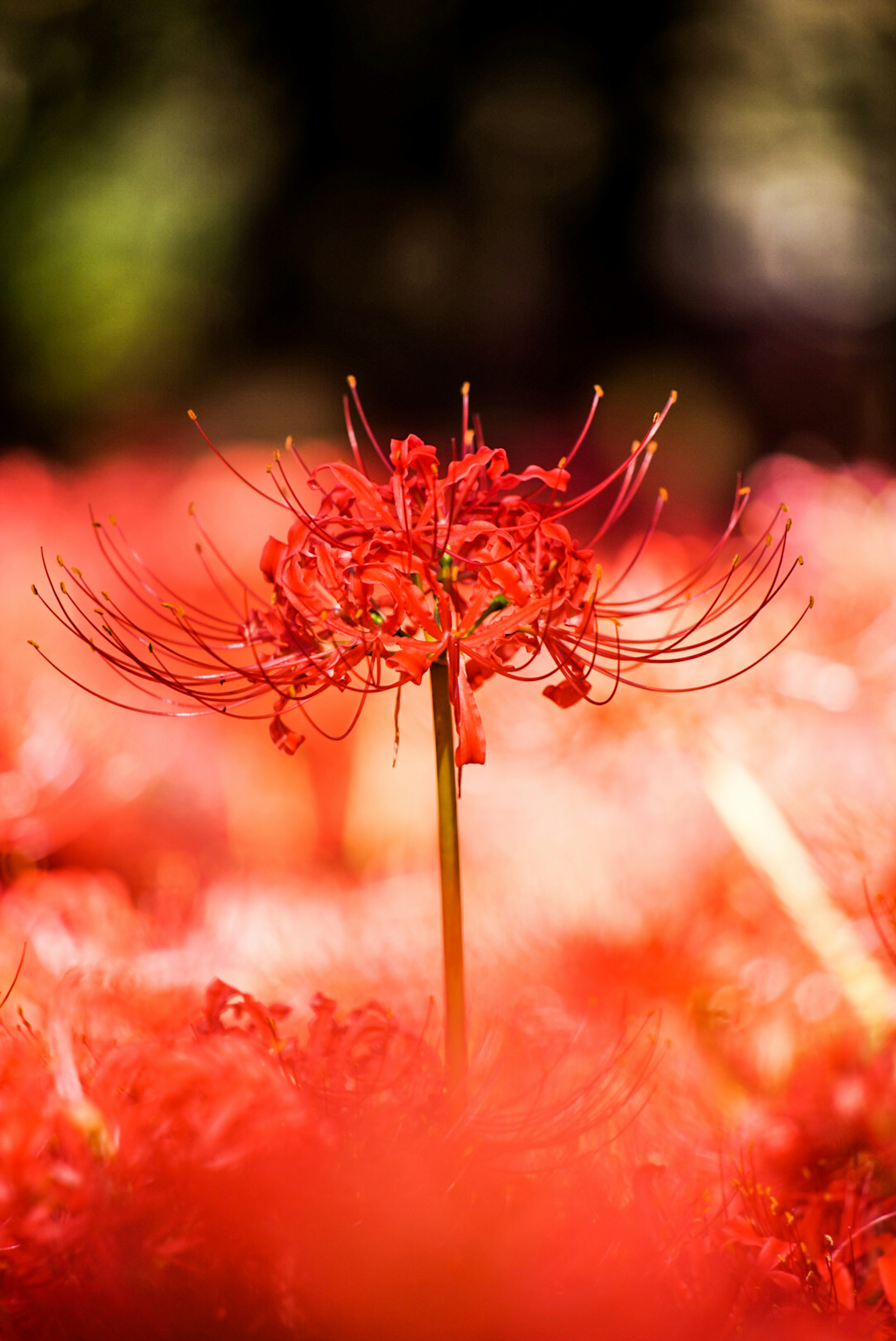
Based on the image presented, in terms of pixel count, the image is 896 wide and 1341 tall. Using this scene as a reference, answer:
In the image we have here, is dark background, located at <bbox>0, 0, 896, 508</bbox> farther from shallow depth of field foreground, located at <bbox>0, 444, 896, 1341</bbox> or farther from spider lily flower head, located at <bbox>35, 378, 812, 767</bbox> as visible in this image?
spider lily flower head, located at <bbox>35, 378, 812, 767</bbox>

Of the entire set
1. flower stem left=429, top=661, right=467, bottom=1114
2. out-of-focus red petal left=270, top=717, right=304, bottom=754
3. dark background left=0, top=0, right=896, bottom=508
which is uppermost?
dark background left=0, top=0, right=896, bottom=508

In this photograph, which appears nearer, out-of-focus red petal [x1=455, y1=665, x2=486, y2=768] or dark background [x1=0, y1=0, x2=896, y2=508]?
out-of-focus red petal [x1=455, y1=665, x2=486, y2=768]

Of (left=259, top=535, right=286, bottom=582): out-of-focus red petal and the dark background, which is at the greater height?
the dark background

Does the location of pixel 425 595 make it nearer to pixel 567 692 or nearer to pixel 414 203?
pixel 567 692

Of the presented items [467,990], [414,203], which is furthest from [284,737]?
[414,203]

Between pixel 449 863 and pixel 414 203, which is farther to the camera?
pixel 414 203

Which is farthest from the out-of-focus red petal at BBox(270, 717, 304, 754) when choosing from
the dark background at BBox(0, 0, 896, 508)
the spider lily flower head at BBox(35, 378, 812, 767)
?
the dark background at BBox(0, 0, 896, 508)
